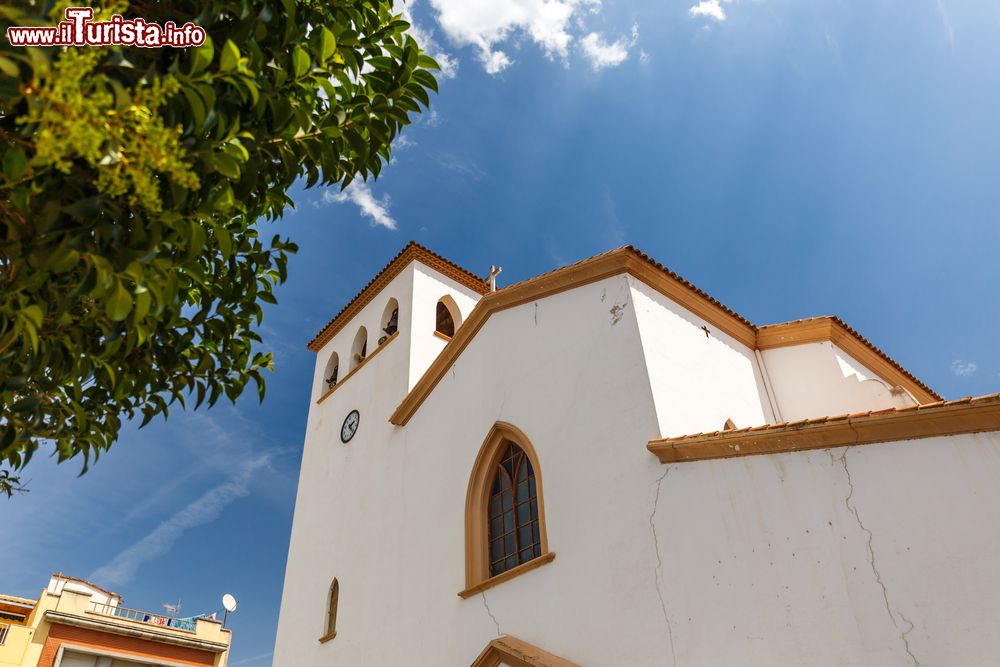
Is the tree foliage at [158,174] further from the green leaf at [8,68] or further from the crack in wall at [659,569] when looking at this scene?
the crack in wall at [659,569]

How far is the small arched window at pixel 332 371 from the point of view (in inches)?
642

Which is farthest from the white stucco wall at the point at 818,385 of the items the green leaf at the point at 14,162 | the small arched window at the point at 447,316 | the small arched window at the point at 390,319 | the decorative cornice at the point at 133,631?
the decorative cornice at the point at 133,631

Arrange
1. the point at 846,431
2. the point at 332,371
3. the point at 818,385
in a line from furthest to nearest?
the point at 332,371 → the point at 818,385 → the point at 846,431

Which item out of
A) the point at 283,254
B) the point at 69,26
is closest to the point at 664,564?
the point at 283,254

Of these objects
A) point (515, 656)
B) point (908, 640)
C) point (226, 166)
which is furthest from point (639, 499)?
point (226, 166)

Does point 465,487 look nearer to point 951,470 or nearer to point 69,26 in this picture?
point 951,470

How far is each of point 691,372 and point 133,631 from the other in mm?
17888

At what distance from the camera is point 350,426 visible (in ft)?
46.1

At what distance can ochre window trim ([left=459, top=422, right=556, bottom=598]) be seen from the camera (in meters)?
7.81

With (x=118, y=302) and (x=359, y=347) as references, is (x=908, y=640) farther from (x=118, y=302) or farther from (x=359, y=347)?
(x=359, y=347)

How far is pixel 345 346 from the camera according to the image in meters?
16.3

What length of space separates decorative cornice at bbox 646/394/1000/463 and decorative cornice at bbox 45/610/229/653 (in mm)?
17943

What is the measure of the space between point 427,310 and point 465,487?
5.78 meters

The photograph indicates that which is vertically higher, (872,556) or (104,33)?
(104,33)
